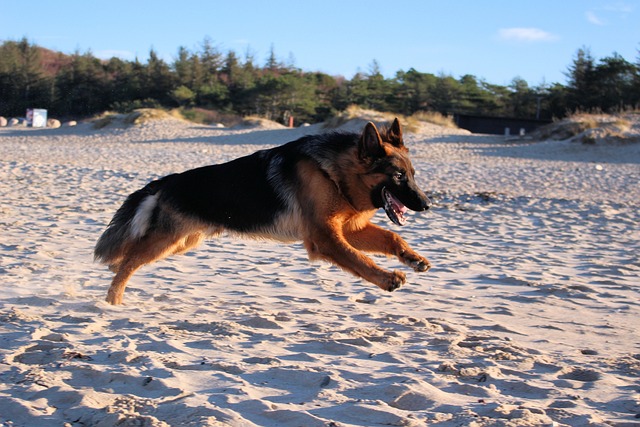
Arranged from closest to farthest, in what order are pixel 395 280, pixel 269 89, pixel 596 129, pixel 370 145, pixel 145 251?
pixel 395 280
pixel 370 145
pixel 145 251
pixel 596 129
pixel 269 89

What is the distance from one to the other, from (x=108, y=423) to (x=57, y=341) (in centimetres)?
140

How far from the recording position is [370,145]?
5.27 m

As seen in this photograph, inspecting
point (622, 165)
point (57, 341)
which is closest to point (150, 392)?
point (57, 341)

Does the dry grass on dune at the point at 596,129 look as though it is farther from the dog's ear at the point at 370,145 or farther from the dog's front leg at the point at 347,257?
the dog's front leg at the point at 347,257

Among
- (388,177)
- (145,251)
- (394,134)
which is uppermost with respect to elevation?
(394,134)

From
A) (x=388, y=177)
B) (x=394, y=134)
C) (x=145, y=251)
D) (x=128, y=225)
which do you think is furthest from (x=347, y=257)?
(x=128, y=225)

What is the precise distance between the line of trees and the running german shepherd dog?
3011cm

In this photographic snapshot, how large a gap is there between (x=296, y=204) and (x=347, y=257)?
2.09 feet

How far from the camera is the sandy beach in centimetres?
326

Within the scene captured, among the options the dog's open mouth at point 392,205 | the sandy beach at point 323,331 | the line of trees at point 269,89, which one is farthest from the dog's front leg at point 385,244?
the line of trees at point 269,89

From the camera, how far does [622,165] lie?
19.4m

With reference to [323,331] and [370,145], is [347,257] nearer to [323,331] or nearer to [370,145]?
[323,331]

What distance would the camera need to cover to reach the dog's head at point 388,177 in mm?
5242

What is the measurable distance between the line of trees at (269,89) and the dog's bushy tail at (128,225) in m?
30.6
